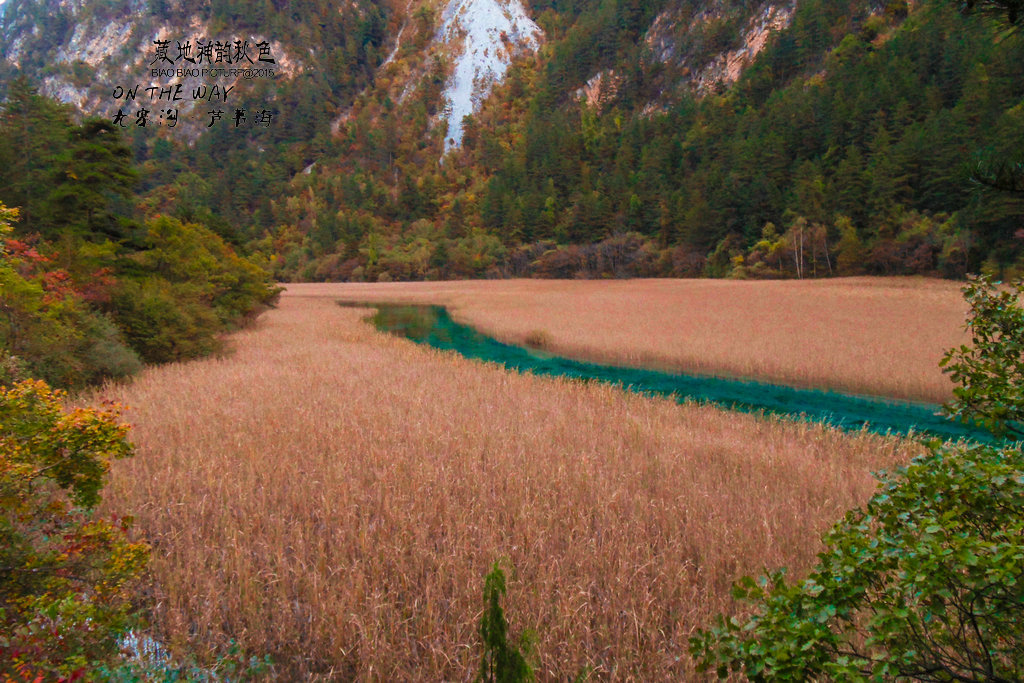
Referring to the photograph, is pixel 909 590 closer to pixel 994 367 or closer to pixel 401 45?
pixel 994 367

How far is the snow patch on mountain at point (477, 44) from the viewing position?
468 ft

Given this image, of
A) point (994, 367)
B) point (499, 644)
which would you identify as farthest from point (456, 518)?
point (994, 367)

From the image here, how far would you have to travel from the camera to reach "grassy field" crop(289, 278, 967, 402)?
13445mm

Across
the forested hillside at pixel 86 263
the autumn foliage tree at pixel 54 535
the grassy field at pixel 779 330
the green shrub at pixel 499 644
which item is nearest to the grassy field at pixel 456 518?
the autumn foliage tree at pixel 54 535

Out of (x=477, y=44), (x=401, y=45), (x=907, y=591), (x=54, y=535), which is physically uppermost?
(x=401, y=45)

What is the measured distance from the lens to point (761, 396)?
1280 cm

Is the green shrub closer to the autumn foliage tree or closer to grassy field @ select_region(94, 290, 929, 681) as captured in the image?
grassy field @ select_region(94, 290, 929, 681)

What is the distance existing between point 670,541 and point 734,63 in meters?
108

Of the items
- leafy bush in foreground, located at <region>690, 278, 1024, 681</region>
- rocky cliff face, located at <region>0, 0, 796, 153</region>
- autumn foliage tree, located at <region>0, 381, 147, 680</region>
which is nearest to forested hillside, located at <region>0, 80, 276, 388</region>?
autumn foliage tree, located at <region>0, 381, 147, 680</region>

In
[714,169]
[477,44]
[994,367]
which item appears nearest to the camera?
[994,367]

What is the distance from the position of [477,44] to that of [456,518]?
578 feet

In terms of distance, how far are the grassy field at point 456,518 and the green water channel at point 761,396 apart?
2388 mm

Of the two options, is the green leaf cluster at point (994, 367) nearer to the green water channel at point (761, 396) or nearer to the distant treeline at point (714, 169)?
the distant treeline at point (714, 169)

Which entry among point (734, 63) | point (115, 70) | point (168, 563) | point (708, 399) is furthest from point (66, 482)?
point (115, 70)
